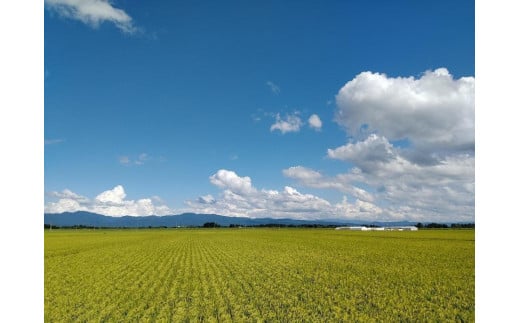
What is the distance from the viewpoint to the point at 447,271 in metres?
26.2

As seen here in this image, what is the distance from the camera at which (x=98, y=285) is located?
21484mm
